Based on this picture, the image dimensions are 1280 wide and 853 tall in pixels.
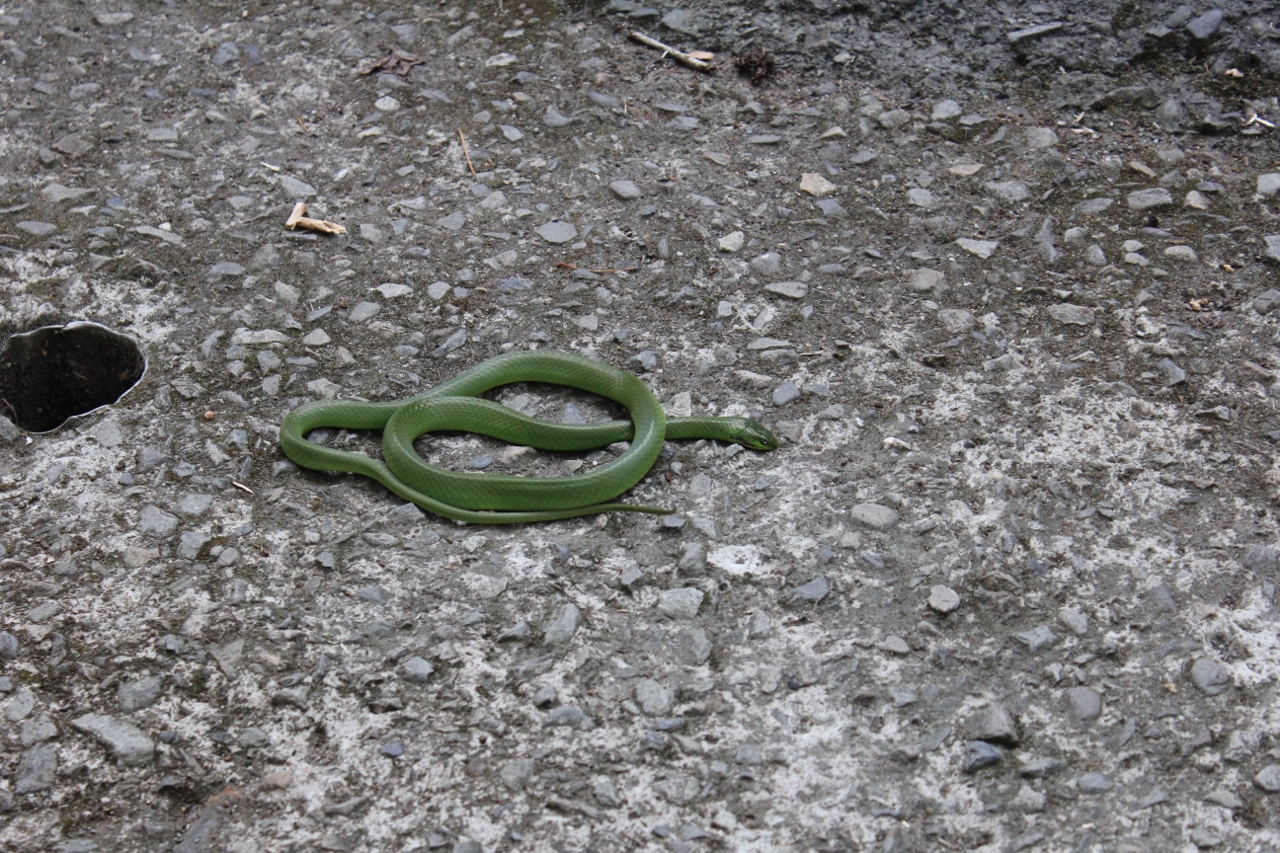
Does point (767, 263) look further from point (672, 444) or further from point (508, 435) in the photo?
point (508, 435)

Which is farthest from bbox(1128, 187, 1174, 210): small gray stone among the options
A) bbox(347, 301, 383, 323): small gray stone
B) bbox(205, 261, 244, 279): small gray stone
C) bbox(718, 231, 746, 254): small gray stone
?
bbox(205, 261, 244, 279): small gray stone

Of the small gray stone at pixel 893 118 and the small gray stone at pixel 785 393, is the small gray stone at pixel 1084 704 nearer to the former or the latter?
the small gray stone at pixel 785 393

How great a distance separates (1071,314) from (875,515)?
4.33 ft

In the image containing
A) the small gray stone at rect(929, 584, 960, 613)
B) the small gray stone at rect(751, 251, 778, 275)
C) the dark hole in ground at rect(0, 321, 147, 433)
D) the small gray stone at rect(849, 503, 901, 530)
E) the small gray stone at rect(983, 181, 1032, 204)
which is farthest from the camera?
the small gray stone at rect(983, 181, 1032, 204)

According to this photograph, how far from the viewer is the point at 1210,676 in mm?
2875

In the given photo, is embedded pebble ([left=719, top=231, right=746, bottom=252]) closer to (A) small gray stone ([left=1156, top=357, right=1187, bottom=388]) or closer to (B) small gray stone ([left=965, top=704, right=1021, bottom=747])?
(A) small gray stone ([left=1156, top=357, right=1187, bottom=388])

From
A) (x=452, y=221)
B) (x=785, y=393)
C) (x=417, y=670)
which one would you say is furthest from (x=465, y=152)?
(x=417, y=670)

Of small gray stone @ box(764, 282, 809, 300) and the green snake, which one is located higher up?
small gray stone @ box(764, 282, 809, 300)

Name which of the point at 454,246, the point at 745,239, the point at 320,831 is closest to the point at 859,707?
the point at 320,831

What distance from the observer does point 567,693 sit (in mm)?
2881

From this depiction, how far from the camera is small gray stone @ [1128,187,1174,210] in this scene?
176 inches

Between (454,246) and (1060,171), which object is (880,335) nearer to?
(1060,171)

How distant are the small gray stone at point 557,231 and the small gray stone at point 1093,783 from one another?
2787 mm

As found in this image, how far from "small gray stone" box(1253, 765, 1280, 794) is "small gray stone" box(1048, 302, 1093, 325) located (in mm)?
1822
